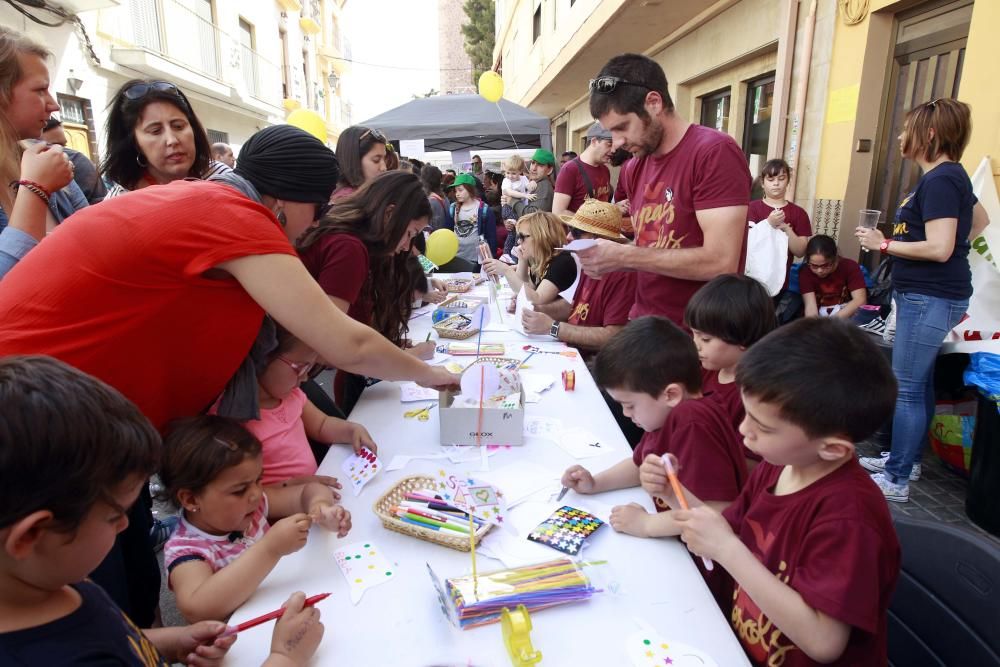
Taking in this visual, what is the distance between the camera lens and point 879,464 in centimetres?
308

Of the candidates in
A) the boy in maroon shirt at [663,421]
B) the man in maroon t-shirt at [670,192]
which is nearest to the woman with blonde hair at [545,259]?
the man in maroon t-shirt at [670,192]

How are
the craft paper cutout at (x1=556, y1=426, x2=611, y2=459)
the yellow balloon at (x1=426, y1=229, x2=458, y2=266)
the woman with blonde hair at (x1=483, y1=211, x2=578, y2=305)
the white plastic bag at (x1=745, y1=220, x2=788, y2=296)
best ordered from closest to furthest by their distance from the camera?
the craft paper cutout at (x1=556, y1=426, x2=611, y2=459) → the woman with blonde hair at (x1=483, y1=211, x2=578, y2=305) → the white plastic bag at (x1=745, y1=220, x2=788, y2=296) → the yellow balloon at (x1=426, y1=229, x2=458, y2=266)

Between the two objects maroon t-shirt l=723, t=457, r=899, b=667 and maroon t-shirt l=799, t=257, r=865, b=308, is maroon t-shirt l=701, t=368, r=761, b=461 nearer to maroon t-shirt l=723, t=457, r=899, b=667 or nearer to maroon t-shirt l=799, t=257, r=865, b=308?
maroon t-shirt l=723, t=457, r=899, b=667

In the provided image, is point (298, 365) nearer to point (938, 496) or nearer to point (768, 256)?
point (938, 496)

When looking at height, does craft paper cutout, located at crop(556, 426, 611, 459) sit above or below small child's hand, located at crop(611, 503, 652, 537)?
below

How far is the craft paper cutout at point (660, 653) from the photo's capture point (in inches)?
A: 37.3

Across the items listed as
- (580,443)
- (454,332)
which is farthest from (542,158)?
(580,443)

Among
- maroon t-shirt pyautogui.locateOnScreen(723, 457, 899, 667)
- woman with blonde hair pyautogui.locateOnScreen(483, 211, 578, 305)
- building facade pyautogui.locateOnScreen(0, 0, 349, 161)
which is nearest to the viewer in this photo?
maroon t-shirt pyautogui.locateOnScreen(723, 457, 899, 667)

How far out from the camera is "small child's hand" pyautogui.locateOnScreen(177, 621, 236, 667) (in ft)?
3.13

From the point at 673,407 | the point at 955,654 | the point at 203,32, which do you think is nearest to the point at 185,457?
the point at 673,407

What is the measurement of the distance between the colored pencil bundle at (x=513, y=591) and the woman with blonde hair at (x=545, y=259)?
214cm

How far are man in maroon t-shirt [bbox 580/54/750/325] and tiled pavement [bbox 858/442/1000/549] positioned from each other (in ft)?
5.04

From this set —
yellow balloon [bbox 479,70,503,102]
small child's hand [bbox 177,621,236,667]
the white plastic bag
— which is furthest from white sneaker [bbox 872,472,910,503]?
yellow balloon [bbox 479,70,503,102]

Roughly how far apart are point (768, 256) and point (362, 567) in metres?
3.48
